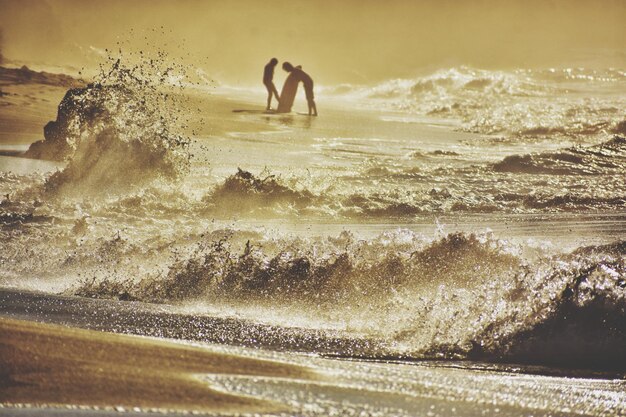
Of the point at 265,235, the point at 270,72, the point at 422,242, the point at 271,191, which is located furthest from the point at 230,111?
the point at 422,242

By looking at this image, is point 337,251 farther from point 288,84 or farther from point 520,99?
point 520,99

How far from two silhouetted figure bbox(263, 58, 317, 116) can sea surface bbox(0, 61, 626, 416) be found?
2.38 meters

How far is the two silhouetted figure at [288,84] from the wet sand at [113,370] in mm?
14384

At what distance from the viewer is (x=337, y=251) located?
5.41 m

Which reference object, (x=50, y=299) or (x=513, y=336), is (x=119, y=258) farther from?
(x=513, y=336)

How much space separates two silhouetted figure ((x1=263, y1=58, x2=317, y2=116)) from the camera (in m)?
17.1

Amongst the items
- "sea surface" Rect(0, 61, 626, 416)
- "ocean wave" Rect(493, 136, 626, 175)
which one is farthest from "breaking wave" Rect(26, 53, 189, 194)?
"ocean wave" Rect(493, 136, 626, 175)

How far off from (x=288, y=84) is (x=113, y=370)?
15643 millimetres

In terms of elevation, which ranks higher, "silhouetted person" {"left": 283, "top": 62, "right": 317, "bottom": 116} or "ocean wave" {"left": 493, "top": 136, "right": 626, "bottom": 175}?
"silhouetted person" {"left": 283, "top": 62, "right": 317, "bottom": 116}

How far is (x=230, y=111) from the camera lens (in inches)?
669

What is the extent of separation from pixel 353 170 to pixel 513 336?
6.80 m

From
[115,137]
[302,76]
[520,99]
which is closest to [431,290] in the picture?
[115,137]

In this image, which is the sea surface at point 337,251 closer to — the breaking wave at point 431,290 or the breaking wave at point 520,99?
the breaking wave at point 431,290

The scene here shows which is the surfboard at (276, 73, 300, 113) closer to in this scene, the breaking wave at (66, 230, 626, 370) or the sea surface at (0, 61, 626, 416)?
the sea surface at (0, 61, 626, 416)
